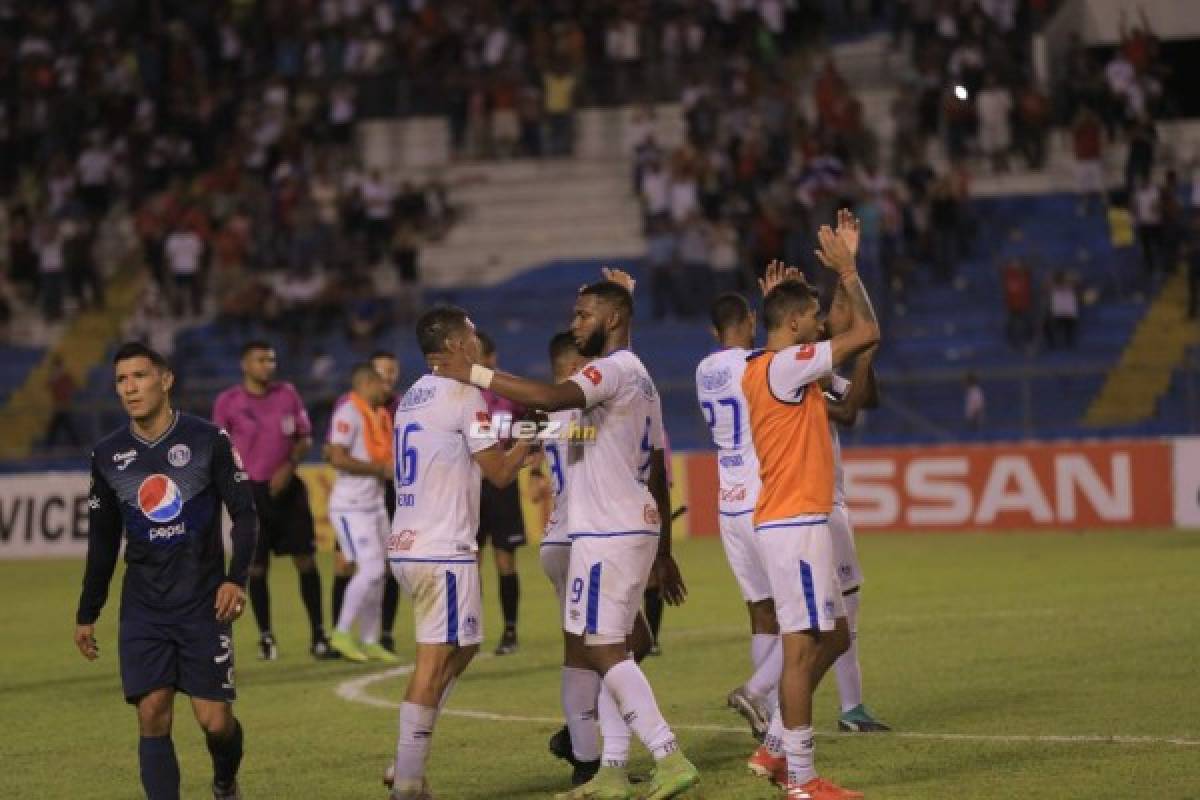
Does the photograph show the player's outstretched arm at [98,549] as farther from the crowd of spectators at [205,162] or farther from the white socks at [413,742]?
the crowd of spectators at [205,162]

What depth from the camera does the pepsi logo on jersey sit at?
10117mm

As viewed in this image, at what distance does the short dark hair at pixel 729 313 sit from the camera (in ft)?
42.9

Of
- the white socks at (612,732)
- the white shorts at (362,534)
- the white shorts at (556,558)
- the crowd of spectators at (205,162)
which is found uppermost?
the crowd of spectators at (205,162)

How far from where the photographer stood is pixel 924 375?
100 feet

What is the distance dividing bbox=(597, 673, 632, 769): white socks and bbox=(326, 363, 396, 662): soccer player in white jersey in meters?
6.83

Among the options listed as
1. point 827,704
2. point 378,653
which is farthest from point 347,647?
point 827,704

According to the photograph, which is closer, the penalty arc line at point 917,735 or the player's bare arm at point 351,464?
the penalty arc line at point 917,735

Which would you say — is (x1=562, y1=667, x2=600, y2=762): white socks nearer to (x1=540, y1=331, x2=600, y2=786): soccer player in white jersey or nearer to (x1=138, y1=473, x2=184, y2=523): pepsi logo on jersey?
(x1=540, y1=331, x2=600, y2=786): soccer player in white jersey

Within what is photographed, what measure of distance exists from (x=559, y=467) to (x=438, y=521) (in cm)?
207

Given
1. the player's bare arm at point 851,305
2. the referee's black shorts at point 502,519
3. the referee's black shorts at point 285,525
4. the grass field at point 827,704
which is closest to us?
the player's bare arm at point 851,305

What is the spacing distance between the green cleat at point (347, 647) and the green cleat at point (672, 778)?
24.4ft

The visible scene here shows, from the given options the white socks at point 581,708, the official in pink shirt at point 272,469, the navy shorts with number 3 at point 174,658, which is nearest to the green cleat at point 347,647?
the official in pink shirt at point 272,469

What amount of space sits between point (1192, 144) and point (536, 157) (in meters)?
10.9

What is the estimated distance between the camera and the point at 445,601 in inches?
426
